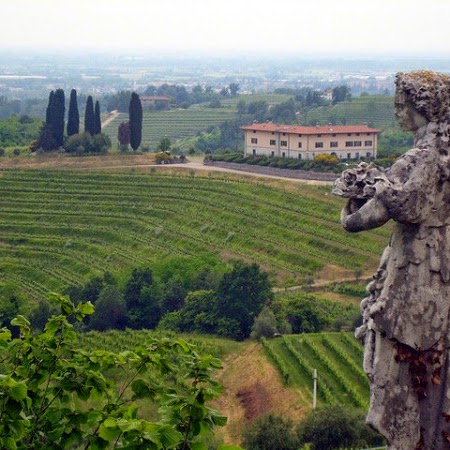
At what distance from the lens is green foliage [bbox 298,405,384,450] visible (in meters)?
19.8

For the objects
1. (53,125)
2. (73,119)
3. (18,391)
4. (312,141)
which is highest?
(18,391)

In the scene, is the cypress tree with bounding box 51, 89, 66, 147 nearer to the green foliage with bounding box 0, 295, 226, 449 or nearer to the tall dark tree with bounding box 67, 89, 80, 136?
the tall dark tree with bounding box 67, 89, 80, 136

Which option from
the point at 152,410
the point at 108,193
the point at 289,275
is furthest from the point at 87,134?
the point at 152,410

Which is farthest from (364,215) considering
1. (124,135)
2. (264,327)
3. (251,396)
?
(124,135)

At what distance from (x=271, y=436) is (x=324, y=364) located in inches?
275

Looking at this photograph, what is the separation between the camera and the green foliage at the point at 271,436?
2039 centimetres

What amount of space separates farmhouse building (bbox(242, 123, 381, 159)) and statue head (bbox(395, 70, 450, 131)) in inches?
1976

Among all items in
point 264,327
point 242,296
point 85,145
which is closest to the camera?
point 264,327

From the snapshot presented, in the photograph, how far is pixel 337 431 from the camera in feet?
65.7

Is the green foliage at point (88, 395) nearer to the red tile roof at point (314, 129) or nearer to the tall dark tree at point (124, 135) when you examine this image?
the red tile roof at point (314, 129)

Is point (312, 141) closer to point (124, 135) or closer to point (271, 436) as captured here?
point (124, 135)

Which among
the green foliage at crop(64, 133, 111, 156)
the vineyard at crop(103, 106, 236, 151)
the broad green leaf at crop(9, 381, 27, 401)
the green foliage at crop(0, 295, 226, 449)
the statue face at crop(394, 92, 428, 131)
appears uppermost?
the statue face at crop(394, 92, 428, 131)

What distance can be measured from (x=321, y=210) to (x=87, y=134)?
1859 centimetres

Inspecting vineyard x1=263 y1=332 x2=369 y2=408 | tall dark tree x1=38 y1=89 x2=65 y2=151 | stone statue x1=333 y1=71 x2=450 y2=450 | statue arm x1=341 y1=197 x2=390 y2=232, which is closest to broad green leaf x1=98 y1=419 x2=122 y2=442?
stone statue x1=333 y1=71 x2=450 y2=450
